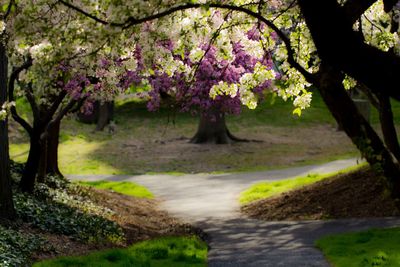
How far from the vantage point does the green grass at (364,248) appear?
14359 mm

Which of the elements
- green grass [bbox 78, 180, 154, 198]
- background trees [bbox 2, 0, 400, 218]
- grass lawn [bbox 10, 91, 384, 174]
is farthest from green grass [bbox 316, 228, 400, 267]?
grass lawn [bbox 10, 91, 384, 174]

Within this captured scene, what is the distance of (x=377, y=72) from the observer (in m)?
7.07

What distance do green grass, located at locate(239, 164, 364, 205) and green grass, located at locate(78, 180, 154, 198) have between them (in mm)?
4663

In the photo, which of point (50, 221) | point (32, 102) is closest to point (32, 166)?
point (32, 102)

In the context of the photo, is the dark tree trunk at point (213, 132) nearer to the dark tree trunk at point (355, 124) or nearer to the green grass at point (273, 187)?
the green grass at point (273, 187)

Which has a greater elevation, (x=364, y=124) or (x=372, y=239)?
(x=364, y=124)

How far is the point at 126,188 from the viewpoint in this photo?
32.4 metres

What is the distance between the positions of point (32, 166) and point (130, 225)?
3.73 m

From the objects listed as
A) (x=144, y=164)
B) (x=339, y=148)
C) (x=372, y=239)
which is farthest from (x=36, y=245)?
(x=339, y=148)

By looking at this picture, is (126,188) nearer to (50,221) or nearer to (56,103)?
(56,103)

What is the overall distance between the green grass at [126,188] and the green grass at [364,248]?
14303 mm

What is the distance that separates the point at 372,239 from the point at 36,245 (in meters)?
8.26

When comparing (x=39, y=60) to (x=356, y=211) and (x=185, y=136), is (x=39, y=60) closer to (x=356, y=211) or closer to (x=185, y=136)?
(x=356, y=211)

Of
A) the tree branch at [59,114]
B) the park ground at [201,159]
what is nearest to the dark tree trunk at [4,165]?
the park ground at [201,159]
